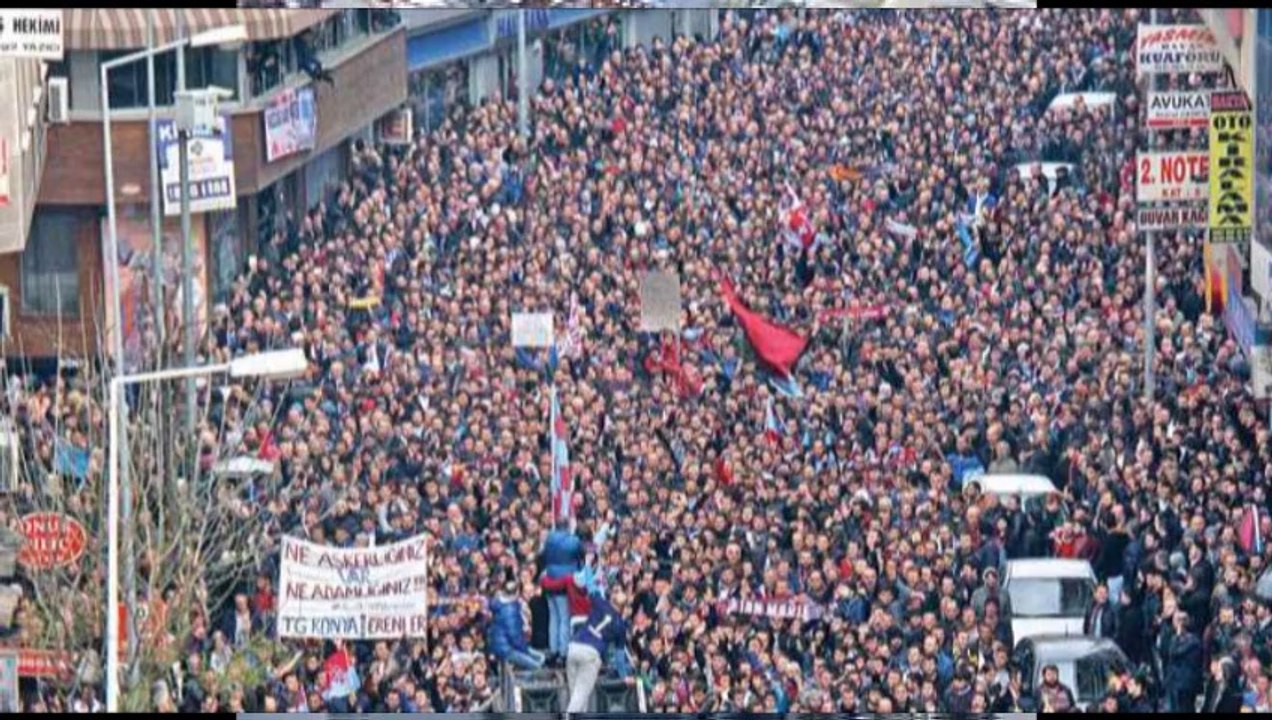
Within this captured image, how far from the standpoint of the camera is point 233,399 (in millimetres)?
50219

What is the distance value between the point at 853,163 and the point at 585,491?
206 inches

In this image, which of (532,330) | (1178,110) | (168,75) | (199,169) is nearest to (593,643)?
(532,330)

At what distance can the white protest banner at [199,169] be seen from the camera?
49.6 m

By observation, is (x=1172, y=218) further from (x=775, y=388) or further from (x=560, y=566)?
(x=560, y=566)

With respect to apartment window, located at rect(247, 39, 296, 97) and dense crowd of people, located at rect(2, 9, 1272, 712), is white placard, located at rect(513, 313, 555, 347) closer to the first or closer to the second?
dense crowd of people, located at rect(2, 9, 1272, 712)

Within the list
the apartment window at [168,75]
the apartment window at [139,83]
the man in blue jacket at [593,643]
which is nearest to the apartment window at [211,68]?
the apartment window at [168,75]

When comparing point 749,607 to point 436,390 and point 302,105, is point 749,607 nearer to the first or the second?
point 436,390

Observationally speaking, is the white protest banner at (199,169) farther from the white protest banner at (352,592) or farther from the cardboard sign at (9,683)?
the cardboard sign at (9,683)

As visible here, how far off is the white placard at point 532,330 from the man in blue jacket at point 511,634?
2.98m

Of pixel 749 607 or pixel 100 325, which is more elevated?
pixel 100 325

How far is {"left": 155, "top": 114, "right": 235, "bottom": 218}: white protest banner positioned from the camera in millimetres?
49594

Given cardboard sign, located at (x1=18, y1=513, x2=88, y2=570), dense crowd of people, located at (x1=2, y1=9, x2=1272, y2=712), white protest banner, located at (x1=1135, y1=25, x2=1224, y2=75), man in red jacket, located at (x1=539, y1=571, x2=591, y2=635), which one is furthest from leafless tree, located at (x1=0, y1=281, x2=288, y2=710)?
white protest banner, located at (x1=1135, y1=25, x2=1224, y2=75)

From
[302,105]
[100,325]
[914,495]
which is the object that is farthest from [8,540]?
[914,495]

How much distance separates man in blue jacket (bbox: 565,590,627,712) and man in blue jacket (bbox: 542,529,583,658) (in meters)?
0.27
